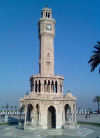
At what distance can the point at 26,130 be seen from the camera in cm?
3369

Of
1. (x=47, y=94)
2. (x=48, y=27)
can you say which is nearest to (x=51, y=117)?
(x=47, y=94)

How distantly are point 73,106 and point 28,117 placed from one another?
10.5m

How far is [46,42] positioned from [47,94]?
12.0 m

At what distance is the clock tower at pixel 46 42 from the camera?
41188 mm

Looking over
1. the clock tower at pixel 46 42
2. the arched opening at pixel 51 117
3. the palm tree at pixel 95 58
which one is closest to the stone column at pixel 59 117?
the arched opening at pixel 51 117

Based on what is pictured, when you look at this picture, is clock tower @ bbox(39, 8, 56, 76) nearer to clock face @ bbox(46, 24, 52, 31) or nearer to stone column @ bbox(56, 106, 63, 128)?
clock face @ bbox(46, 24, 52, 31)

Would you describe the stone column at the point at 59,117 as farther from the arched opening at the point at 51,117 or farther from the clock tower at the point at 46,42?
the clock tower at the point at 46,42

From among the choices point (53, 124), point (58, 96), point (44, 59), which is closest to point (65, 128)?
point (53, 124)

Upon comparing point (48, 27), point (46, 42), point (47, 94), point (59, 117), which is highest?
point (48, 27)

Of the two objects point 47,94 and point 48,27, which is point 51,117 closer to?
point 47,94

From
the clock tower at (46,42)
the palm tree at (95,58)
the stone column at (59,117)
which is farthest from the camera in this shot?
the clock tower at (46,42)

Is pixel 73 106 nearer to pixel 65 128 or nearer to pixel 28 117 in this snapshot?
pixel 65 128

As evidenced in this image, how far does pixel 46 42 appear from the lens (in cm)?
4209

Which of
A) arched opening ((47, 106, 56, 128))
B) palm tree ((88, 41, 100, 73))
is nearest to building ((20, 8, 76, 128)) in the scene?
arched opening ((47, 106, 56, 128))
